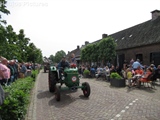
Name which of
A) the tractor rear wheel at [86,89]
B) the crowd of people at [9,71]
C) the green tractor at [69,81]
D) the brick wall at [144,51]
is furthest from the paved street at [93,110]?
the brick wall at [144,51]

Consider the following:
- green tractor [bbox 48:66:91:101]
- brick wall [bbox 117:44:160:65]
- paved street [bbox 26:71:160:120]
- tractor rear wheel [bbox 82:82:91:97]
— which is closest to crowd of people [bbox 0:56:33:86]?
paved street [bbox 26:71:160:120]

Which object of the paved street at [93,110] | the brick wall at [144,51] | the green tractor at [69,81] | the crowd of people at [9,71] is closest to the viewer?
the paved street at [93,110]

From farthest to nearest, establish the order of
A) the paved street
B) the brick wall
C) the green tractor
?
1. the brick wall
2. the green tractor
3. the paved street

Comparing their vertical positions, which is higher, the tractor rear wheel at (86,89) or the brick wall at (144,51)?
the brick wall at (144,51)

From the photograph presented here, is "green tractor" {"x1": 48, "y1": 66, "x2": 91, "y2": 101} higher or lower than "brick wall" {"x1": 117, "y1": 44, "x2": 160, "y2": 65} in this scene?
lower

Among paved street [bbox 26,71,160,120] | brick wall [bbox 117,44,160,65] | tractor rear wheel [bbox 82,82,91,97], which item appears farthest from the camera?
brick wall [bbox 117,44,160,65]

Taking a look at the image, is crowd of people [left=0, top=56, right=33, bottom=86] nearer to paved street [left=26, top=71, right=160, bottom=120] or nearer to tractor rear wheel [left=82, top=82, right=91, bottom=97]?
paved street [left=26, top=71, right=160, bottom=120]

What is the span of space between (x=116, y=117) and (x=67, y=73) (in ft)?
10.1

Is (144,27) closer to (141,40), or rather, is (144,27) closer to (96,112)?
(141,40)

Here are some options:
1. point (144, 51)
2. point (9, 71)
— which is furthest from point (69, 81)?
point (144, 51)

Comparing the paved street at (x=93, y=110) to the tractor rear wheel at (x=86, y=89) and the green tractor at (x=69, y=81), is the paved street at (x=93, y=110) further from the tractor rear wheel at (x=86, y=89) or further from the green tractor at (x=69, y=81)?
the green tractor at (x=69, y=81)

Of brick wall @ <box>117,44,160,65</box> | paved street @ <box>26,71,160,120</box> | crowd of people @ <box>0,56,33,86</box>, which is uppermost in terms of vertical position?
brick wall @ <box>117,44,160,65</box>

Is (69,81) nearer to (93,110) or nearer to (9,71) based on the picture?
(93,110)

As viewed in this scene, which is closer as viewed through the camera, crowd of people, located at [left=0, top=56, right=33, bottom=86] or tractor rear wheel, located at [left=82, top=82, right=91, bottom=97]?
crowd of people, located at [left=0, top=56, right=33, bottom=86]
